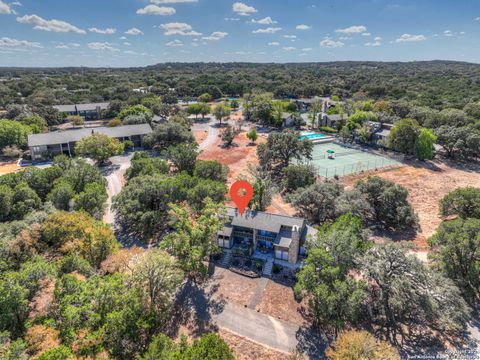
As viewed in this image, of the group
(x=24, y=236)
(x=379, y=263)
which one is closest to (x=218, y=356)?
(x=379, y=263)

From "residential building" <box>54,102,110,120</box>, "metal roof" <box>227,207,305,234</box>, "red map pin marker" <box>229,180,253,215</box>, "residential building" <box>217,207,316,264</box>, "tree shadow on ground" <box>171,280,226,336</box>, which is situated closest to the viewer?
"tree shadow on ground" <box>171,280,226,336</box>

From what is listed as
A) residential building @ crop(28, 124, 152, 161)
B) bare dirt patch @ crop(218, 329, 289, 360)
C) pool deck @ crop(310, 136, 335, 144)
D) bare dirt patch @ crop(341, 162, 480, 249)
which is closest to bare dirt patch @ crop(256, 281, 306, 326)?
bare dirt patch @ crop(218, 329, 289, 360)

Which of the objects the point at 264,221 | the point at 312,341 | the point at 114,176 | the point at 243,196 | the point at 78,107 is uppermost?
the point at 78,107

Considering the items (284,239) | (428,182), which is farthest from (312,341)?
(428,182)

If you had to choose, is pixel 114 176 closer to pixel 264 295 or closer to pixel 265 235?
pixel 265 235

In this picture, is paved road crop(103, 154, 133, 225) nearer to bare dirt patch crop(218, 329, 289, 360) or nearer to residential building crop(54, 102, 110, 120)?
bare dirt patch crop(218, 329, 289, 360)

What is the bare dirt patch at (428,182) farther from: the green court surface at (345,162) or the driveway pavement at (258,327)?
the driveway pavement at (258,327)

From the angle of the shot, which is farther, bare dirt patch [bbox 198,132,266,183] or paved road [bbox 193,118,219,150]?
paved road [bbox 193,118,219,150]
